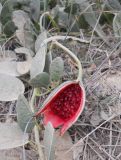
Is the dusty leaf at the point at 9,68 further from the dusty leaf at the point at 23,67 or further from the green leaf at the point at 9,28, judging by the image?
the green leaf at the point at 9,28

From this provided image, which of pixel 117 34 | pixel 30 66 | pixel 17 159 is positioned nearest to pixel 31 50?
pixel 30 66

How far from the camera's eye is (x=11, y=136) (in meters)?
0.87

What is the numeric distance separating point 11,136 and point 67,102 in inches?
5.7

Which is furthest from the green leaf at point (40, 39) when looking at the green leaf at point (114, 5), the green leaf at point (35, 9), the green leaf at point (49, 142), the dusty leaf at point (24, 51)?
the green leaf at point (49, 142)

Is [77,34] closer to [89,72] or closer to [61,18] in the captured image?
[61,18]

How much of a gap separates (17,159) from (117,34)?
1.53ft

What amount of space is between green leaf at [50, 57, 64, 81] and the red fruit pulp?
44 mm

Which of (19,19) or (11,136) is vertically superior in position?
(19,19)

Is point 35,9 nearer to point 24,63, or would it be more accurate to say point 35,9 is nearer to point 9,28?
point 9,28

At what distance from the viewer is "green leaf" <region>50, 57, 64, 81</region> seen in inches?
36.5

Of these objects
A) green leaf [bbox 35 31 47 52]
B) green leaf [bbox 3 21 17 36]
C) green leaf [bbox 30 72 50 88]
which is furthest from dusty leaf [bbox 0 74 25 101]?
green leaf [bbox 3 21 17 36]

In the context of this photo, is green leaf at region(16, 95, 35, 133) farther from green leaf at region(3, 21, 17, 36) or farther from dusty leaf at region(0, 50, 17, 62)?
green leaf at region(3, 21, 17, 36)

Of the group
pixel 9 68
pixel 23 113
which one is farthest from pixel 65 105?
pixel 9 68

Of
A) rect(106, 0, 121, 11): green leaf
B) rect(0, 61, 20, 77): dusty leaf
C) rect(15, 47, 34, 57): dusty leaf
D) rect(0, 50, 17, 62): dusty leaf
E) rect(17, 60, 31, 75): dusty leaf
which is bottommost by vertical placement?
rect(0, 50, 17, 62): dusty leaf
